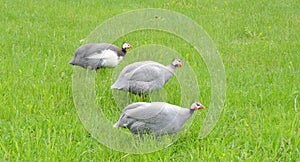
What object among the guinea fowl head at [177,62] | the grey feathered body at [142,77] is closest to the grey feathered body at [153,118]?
the grey feathered body at [142,77]

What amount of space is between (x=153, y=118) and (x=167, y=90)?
4.67 ft

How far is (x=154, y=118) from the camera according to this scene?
3.60 m

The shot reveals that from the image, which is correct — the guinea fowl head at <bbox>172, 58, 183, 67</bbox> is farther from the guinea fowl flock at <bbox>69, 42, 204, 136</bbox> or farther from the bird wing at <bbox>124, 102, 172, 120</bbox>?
the bird wing at <bbox>124, 102, 172, 120</bbox>

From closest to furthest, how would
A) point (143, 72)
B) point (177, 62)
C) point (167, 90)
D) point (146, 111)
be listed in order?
1. point (146, 111)
2. point (143, 72)
3. point (177, 62)
4. point (167, 90)

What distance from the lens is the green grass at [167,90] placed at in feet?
12.1

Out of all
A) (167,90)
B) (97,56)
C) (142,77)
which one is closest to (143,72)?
(142,77)

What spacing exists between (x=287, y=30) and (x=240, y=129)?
217 inches

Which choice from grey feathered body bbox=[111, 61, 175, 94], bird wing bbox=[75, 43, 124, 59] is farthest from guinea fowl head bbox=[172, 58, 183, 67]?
bird wing bbox=[75, 43, 124, 59]

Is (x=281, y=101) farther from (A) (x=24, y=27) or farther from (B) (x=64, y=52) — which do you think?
(A) (x=24, y=27)

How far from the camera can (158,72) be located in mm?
4398

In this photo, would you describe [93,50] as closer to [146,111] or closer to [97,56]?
[97,56]

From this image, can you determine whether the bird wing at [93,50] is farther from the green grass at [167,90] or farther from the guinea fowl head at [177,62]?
the guinea fowl head at [177,62]

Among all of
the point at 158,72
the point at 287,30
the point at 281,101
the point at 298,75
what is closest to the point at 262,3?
the point at 287,30

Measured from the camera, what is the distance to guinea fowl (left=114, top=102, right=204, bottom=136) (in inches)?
141
